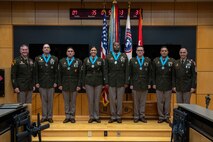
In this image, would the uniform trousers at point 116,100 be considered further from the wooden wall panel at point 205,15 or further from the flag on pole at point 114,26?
the wooden wall panel at point 205,15

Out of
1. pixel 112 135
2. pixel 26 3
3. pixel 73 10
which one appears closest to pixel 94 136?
pixel 112 135

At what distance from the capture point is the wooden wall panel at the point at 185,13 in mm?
7480

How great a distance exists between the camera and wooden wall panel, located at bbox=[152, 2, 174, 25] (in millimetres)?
7504

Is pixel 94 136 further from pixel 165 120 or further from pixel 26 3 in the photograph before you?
pixel 26 3

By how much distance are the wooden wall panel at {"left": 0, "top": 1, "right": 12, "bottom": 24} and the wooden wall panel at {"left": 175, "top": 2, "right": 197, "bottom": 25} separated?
4028 mm

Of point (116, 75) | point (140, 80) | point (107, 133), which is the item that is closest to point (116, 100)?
point (116, 75)

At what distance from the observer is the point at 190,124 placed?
11.5 ft

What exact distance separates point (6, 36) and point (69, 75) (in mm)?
2398

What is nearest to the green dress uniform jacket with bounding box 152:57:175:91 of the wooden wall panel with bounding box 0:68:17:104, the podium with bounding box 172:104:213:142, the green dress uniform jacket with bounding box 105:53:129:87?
the green dress uniform jacket with bounding box 105:53:129:87

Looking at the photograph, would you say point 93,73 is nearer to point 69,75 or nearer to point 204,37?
point 69,75

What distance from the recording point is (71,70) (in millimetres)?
6051

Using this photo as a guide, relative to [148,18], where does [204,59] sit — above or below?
below

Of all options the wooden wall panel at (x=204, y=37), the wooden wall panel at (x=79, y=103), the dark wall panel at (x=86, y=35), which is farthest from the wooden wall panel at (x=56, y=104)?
the wooden wall panel at (x=204, y=37)

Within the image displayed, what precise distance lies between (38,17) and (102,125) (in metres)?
3.23
